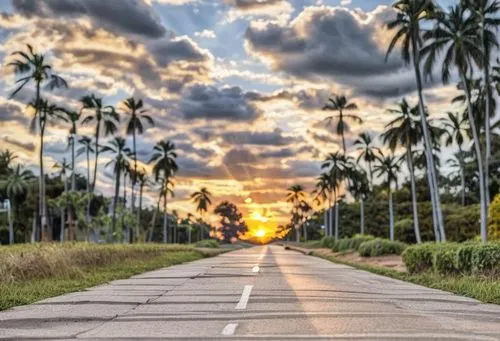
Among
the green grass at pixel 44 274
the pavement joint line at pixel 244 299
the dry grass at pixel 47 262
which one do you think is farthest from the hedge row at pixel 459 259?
the dry grass at pixel 47 262

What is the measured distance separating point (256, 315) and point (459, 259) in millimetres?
11058

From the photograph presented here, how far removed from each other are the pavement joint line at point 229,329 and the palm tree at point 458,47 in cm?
2960

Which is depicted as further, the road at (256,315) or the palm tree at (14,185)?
the palm tree at (14,185)

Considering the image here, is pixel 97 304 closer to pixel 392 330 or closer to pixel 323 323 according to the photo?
pixel 323 323

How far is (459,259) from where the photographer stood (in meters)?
19.3

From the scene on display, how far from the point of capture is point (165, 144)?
8381cm

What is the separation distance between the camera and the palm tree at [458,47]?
36031mm

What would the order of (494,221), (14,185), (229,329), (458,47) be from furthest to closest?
(14,185) < (494,221) < (458,47) < (229,329)

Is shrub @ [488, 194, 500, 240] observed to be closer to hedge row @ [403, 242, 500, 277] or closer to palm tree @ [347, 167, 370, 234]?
hedge row @ [403, 242, 500, 277]

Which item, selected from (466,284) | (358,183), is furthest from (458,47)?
(358,183)

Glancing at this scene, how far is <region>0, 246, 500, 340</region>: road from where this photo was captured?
8.39m

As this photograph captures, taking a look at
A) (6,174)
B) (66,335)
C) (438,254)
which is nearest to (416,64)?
(438,254)

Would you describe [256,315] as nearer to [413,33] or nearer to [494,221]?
[413,33]

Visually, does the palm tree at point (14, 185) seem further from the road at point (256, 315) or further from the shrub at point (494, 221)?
the road at point (256, 315)
